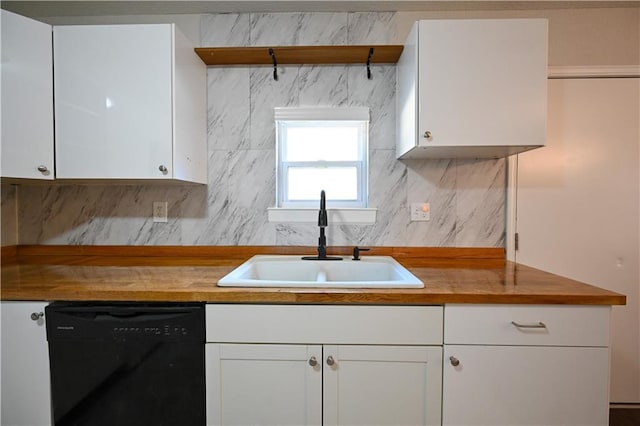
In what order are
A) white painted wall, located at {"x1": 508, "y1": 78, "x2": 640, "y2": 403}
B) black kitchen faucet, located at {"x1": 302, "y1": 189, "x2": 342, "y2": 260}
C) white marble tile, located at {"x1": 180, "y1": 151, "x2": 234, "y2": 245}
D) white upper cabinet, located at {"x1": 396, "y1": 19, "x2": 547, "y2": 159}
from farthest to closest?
white marble tile, located at {"x1": 180, "y1": 151, "x2": 234, "y2": 245} < white painted wall, located at {"x1": 508, "y1": 78, "x2": 640, "y2": 403} < black kitchen faucet, located at {"x1": 302, "y1": 189, "x2": 342, "y2": 260} < white upper cabinet, located at {"x1": 396, "y1": 19, "x2": 547, "y2": 159}

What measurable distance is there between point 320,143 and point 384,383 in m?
1.29

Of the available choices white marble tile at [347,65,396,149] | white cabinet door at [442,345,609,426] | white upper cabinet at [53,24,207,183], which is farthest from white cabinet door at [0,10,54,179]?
white cabinet door at [442,345,609,426]

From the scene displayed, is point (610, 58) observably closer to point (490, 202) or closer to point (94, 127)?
point (490, 202)

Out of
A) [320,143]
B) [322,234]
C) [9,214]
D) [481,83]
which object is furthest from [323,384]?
[9,214]

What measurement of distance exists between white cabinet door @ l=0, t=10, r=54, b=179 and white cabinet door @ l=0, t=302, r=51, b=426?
634mm

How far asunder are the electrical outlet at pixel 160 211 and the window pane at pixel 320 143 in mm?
770

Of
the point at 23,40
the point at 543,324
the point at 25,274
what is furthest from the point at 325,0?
the point at 25,274

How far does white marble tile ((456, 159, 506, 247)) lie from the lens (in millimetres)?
1729

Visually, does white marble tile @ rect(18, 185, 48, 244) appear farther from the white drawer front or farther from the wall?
the white drawer front

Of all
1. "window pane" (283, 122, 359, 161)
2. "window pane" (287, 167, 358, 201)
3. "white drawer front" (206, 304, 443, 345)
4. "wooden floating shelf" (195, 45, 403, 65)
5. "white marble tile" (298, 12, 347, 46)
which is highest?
"white marble tile" (298, 12, 347, 46)

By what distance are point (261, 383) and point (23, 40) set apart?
1.81 m

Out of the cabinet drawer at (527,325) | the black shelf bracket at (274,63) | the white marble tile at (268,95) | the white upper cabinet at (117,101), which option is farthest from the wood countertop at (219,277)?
the black shelf bracket at (274,63)

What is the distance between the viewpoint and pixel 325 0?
1.64 m

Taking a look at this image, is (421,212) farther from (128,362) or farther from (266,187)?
(128,362)
